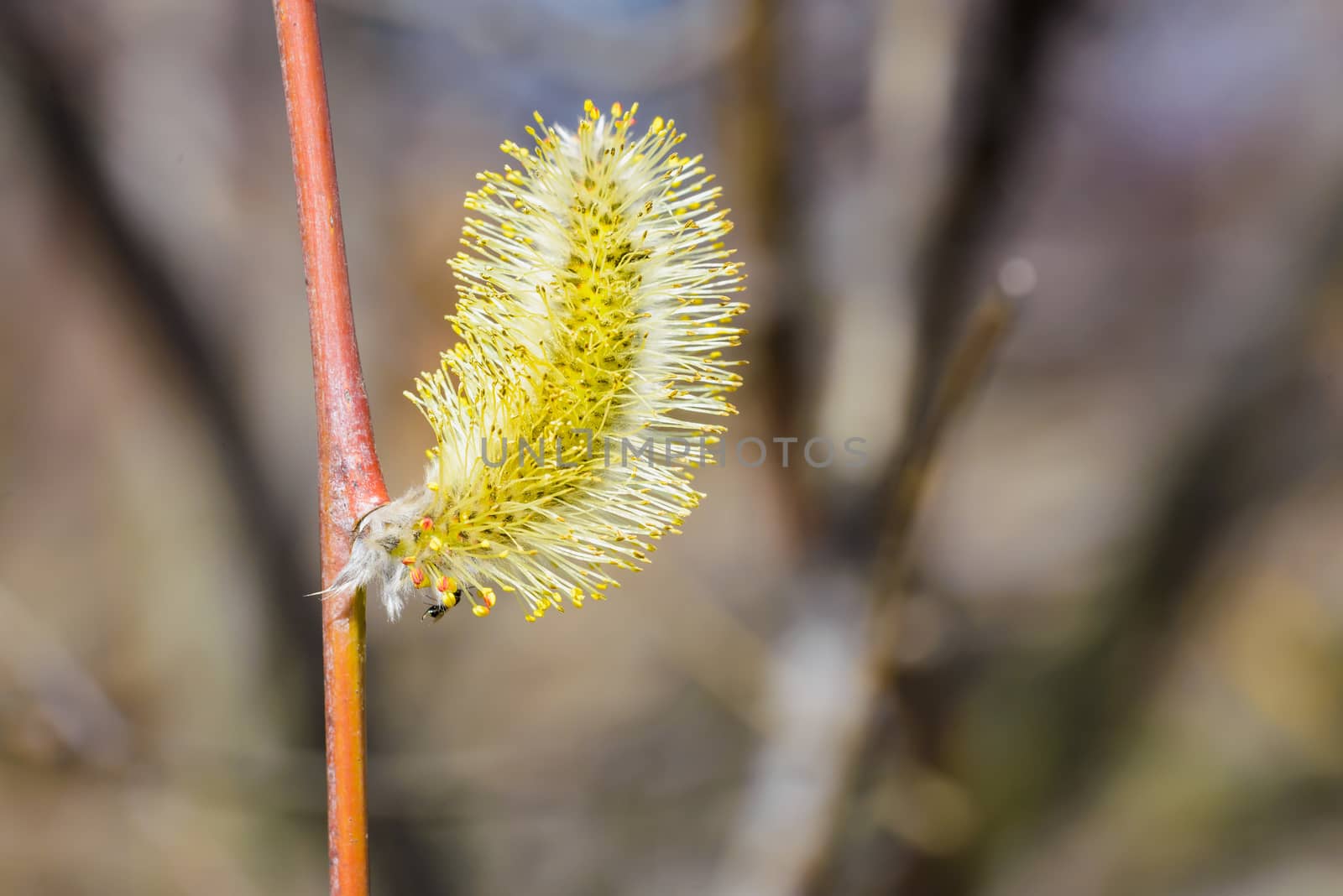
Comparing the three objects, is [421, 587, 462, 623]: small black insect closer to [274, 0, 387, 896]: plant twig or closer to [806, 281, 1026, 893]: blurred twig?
[274, 0, 387, 896]: plant twig

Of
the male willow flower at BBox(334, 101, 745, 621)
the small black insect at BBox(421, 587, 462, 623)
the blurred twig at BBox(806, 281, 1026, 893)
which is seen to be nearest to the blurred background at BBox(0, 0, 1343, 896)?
the blurred twig at BBox(806, 281, 1026, 893)

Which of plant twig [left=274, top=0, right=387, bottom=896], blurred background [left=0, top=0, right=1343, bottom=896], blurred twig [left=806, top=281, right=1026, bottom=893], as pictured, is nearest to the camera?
plant twig [left=274, top=0, right=387, bottom=896]

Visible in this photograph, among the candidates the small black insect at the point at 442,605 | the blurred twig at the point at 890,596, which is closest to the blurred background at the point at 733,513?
the blurred twig at the point at 890,596

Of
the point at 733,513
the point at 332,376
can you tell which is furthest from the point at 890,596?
the point at 733,513

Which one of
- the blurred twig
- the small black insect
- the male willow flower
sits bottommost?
the small black insect

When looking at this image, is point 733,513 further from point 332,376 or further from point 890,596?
point 332,376

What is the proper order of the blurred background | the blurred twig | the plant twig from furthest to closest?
1. the blurred background
2. the blurred twig
3. the plant twig
